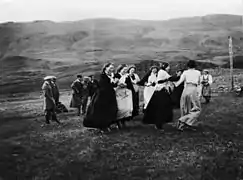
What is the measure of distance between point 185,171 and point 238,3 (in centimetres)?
330

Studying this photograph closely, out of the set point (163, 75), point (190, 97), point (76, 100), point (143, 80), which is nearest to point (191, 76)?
point (190, 97)

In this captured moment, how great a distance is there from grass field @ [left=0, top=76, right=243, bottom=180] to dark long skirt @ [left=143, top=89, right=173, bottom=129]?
5.8 inches

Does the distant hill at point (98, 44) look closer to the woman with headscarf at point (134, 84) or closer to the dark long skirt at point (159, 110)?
the woman with headscarf at point (134, 84)

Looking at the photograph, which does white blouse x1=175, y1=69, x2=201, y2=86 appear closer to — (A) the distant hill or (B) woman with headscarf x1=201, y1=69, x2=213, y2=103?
(A) the distant hill

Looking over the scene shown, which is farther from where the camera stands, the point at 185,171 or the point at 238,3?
the point at 238,3

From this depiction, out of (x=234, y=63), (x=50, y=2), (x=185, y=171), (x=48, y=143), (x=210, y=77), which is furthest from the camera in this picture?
(x=210, y=77)

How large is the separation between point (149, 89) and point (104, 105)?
36.6 inches

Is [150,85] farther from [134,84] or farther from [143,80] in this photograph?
[134,84]

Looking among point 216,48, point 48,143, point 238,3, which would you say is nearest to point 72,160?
point 48,143

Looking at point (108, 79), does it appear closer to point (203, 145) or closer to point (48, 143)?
point (48, 143)

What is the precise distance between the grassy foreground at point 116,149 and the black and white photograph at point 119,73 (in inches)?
1.1

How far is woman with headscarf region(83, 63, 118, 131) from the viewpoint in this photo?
6.38 m

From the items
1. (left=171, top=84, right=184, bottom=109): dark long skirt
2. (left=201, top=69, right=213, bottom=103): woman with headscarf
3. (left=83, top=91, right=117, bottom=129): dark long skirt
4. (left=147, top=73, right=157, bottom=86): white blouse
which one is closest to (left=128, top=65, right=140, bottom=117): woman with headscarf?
(left=147, top=73, right=157, bottom=86): white blouse

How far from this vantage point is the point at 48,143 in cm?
572
